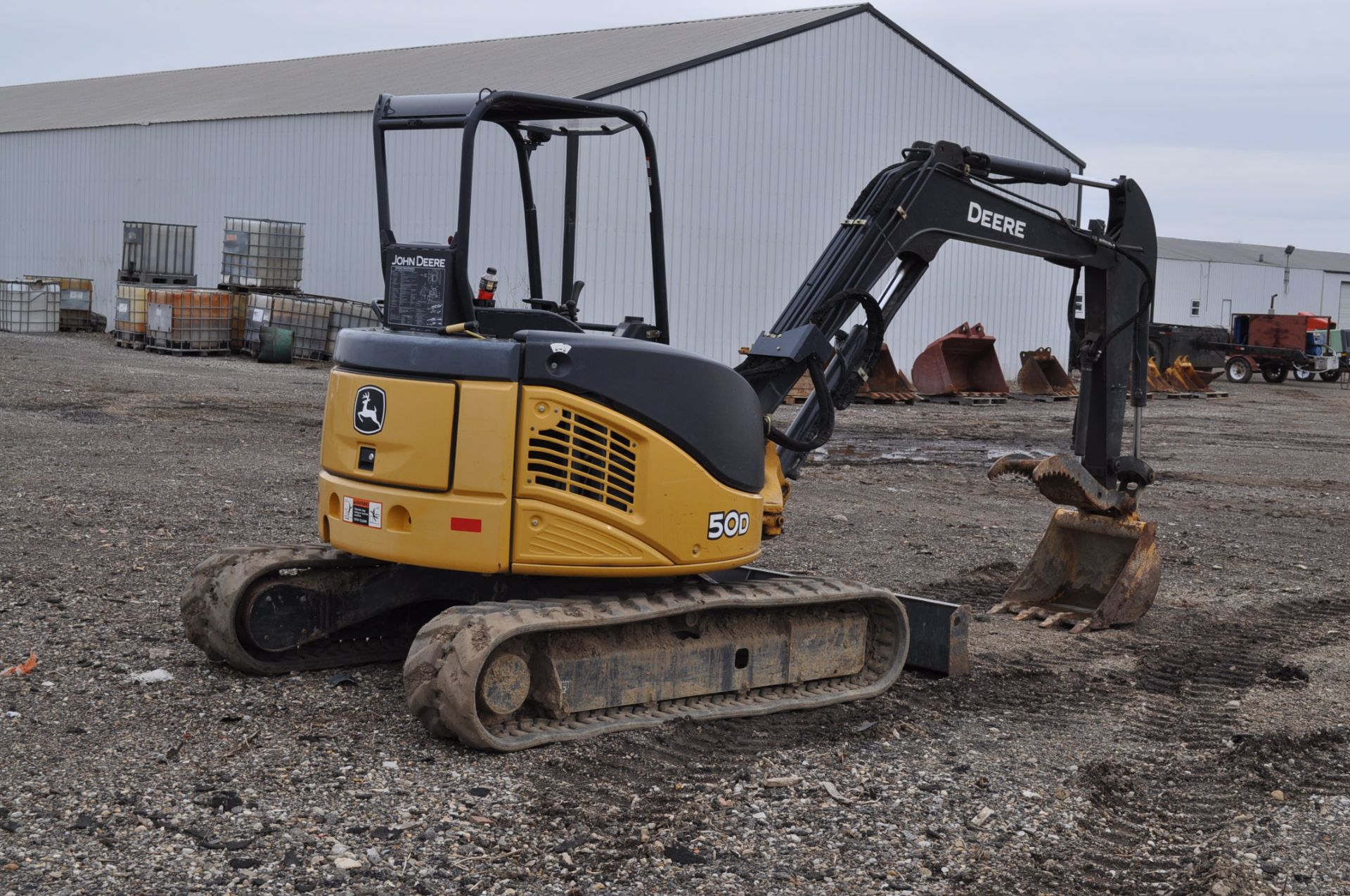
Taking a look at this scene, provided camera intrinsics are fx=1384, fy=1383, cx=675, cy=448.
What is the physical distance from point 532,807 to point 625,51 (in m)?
27.5

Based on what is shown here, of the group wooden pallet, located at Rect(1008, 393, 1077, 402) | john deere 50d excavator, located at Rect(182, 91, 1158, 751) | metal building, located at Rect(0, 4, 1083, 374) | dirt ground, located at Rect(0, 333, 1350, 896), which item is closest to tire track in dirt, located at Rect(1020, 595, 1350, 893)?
dirt ground, located at Rect(0, 333, 1350, 896)

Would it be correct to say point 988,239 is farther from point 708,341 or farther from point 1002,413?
point 708,341

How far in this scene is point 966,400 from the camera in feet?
85.6

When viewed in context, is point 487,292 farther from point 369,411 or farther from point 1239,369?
point 1239,369

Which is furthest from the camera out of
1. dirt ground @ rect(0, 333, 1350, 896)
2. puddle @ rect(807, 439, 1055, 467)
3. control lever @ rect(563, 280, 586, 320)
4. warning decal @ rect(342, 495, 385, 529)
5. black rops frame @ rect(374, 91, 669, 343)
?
puddle @ rect(807, 439, 1055, 467)

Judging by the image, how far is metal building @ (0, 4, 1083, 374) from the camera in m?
25.0

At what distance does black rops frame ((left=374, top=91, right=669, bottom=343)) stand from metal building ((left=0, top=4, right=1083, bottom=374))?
17394 mm

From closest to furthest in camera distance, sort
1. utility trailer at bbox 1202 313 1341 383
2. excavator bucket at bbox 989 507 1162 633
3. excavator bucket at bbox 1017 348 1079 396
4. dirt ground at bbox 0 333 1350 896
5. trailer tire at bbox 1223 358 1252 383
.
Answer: dirt ground at bbox 0 333 1350 896, excavator bucket at bbox 989 507 1162 633, excavator bucket at bbox 1017 348 1079 396, utility trailer at bbox 1202 313 1341 383, trailer tire at bbox 1223 358 1252 383

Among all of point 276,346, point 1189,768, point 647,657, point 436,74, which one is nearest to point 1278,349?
point 436,74

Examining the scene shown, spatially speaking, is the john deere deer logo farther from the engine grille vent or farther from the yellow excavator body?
the engine grille vent

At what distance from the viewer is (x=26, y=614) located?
7.09 meters

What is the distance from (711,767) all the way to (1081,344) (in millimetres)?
4462

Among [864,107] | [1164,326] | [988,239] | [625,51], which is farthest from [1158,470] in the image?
[1164,326]

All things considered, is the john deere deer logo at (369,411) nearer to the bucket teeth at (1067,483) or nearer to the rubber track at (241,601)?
the rubber track at (241,601)
